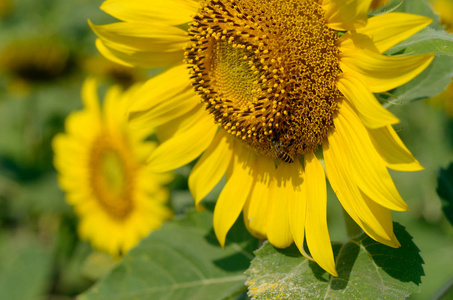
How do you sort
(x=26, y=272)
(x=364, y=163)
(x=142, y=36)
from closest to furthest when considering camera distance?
(x=364, y=163), (x=142, y=36), (x=26, y=272)

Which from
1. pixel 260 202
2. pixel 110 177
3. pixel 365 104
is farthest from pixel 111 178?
pixel 365 104

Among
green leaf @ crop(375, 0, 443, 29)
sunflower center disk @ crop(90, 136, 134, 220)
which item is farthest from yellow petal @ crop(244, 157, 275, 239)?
sunflower center disk @ crop(90, 136, 134, 220)

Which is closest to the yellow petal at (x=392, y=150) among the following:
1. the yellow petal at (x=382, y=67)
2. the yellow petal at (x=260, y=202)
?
the yellow petal at (x=382, y=67)

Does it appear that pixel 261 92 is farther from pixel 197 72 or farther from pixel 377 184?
pixel 377 184

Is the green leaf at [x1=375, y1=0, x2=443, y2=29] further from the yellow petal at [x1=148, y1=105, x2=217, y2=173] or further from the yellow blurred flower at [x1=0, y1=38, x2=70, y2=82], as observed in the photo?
the yellow blurred flower at [x1=0, y1=38, x2=70, y2=82]

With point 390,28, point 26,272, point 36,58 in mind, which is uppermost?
point 390,28

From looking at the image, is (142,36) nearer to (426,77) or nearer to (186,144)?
(186,144)

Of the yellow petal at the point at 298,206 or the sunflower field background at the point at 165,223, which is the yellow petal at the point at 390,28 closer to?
the sunflower field background at the point at 165,223
